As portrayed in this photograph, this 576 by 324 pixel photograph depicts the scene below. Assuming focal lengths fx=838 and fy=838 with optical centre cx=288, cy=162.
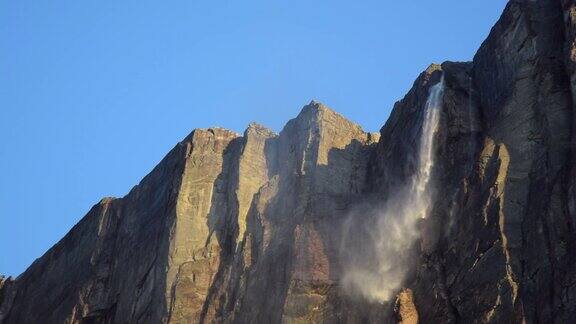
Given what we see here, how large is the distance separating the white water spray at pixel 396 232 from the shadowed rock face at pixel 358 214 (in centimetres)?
60

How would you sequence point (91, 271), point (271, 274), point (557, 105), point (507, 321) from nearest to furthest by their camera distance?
point (507, 321) < point (557, 105) < point (271, 274) < point (91, 271)

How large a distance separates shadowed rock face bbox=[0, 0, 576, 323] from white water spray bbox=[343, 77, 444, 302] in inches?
23.6

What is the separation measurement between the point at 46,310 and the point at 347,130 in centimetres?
3023

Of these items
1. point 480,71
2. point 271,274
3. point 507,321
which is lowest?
point 507,321

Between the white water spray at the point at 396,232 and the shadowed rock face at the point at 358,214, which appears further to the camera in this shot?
the white water spray at the point at 396,232

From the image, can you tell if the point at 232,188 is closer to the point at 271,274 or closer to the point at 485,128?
the point at 271,274

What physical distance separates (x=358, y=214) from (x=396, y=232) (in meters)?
3.64

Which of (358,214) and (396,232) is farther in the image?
(358,214)

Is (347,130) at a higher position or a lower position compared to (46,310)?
higher

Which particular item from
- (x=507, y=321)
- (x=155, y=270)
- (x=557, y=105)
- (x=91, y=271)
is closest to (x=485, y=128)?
(x=557, y=105)

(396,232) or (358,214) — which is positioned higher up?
(358,214)

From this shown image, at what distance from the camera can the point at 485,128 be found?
136ft

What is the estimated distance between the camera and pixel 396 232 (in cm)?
4438

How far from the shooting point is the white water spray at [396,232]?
139 ft
